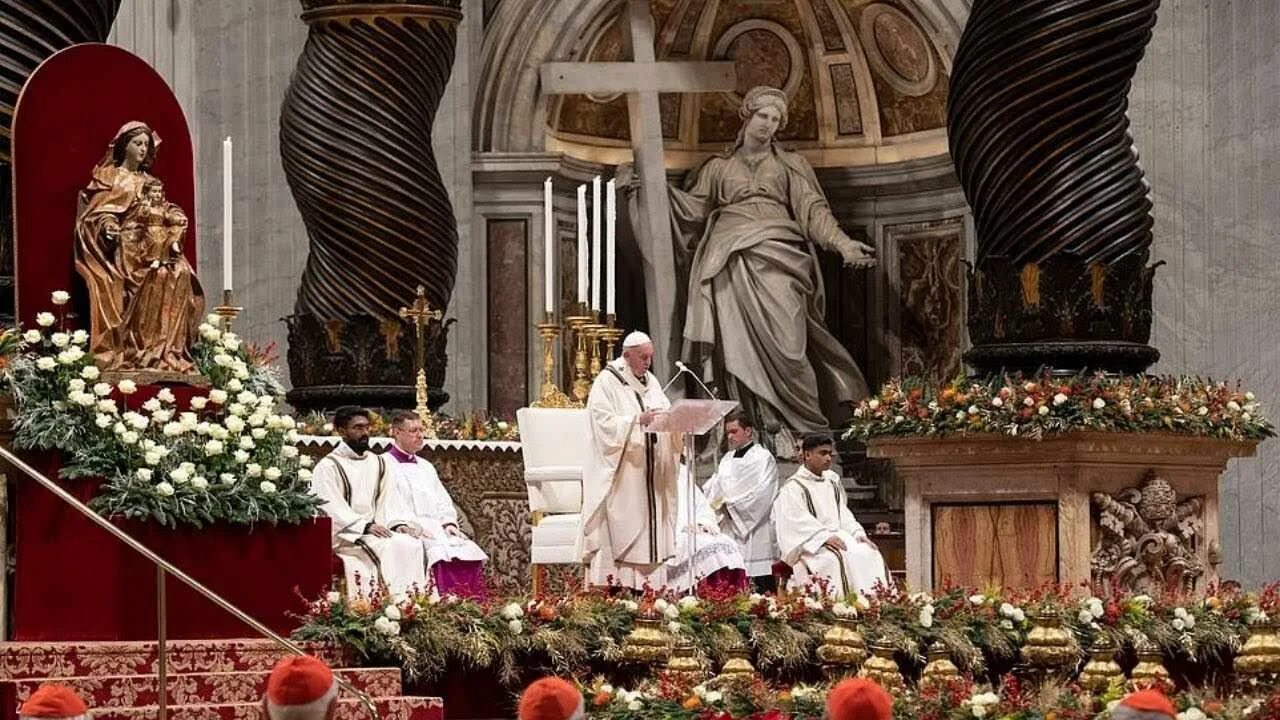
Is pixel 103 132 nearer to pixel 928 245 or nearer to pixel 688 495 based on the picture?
pixel 688 495

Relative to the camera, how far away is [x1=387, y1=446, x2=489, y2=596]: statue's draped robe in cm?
1356

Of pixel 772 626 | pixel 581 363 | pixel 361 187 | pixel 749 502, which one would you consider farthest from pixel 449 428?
pixel 772 626

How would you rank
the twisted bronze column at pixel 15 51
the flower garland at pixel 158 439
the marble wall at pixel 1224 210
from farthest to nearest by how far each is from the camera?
the marble wall at pixel 1224 210 → the twisted bronze column at pixel 15 51 → the flower garland at pixel 158 439

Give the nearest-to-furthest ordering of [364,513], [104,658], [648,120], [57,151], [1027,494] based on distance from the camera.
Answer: [104,658] → [57,151] → [1027,494] → [364,513] → [648,120]

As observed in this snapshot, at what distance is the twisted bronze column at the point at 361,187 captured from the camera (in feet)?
49.6

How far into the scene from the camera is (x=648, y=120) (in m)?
20.0

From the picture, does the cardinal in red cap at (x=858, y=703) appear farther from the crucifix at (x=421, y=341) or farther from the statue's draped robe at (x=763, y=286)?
the statue's draped robe at (x=763, y=286)

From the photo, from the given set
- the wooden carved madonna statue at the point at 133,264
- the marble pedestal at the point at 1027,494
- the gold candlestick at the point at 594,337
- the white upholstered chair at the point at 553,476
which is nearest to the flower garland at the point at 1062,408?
the marble pedestal at the point at 1027,494

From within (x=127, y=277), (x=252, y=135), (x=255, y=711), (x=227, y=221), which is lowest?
(x=255, y=711)

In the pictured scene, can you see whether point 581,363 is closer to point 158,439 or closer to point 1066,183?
point 1066,183

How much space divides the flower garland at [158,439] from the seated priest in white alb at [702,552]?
125 inches

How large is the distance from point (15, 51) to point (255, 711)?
300 centimetres

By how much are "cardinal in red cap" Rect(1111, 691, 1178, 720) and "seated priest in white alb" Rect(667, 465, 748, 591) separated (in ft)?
24.4

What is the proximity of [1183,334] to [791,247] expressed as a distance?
10.9 ft
